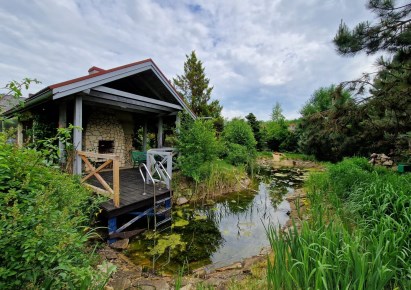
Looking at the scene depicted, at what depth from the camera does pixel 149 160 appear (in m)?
6.08

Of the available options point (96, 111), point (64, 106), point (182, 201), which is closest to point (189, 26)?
point (96, 111)

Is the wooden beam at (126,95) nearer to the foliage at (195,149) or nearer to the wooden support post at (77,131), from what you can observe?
the wooden support post at (77,131)

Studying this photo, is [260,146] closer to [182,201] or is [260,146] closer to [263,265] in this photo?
[182,201]

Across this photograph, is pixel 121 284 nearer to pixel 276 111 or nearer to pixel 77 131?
pixel 77 131

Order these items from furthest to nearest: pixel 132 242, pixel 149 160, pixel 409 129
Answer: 1. pixel 149 160
2. pixel 409 129
3. pixel 132 242

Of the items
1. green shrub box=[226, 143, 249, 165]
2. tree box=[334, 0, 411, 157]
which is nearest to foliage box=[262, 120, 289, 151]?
green shrub box=[226, 143, 249, 165]

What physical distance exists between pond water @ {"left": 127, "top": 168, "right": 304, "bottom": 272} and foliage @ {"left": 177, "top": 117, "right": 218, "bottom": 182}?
4.02 ft

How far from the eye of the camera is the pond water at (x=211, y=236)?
11.8 feet

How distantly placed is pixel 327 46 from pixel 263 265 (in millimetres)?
4186

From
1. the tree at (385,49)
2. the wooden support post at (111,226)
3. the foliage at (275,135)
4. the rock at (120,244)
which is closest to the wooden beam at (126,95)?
the wooden support post at (111,226)

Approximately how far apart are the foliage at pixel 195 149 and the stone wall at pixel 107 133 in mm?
2906

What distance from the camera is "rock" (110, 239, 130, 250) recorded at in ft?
12.5

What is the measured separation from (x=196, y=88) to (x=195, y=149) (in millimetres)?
13412

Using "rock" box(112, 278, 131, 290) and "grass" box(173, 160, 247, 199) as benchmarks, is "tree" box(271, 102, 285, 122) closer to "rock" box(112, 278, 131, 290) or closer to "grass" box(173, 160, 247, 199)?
"grass" box(173, 160, 247, 199)
